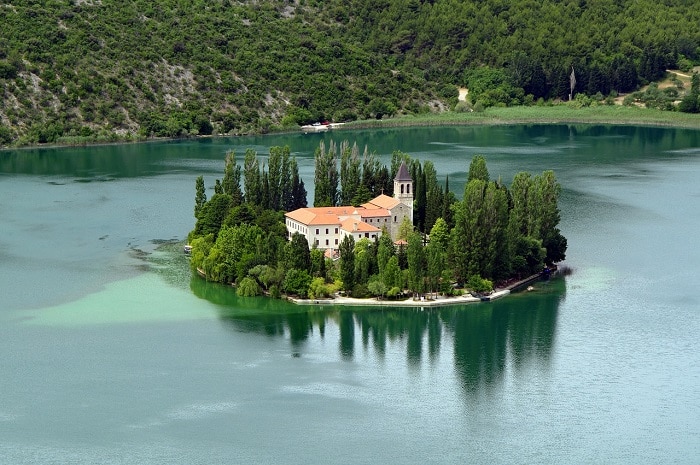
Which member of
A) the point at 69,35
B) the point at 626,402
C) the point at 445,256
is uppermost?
the point at 69,35

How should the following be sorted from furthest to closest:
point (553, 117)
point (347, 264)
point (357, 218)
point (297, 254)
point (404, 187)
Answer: point (553, 117), point (404, 187), point (357, 218), point (297, 254), point (347, 264)

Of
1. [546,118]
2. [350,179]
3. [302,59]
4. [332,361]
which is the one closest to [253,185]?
[350,179]

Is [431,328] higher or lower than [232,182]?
lower

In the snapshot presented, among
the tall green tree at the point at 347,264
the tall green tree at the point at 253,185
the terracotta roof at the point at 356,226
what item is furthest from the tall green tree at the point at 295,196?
the tall green tree at the point at 347,264

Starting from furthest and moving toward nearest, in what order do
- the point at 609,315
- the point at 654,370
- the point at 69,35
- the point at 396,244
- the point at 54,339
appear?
the point at 69,35
the point at 396,244
the point at 609,315
the point at 54,339
the point at 654,370

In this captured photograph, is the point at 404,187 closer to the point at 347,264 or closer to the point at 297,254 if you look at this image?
the point at 347,264

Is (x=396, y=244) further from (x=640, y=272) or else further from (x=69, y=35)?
(x=69, y=35)

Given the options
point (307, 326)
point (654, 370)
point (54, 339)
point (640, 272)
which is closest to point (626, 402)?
point (654, 370)

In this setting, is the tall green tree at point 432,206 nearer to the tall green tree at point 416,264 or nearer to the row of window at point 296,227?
the row of window at point 296,227
